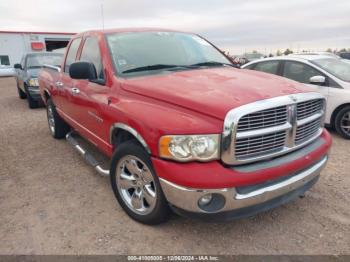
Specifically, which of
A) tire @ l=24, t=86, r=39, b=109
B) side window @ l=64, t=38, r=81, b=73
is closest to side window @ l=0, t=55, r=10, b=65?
tire @ l=24, t=86, r=39, b=109

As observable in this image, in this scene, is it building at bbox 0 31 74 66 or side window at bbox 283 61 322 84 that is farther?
building at bbox 0 31 74 66

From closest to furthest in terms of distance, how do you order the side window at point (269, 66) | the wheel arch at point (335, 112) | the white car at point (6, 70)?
1. the wheel arch at point (335, 112)
2. the side window at point (269, 66)
3. the white car at point (6, 70)

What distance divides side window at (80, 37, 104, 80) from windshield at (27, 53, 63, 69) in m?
6.42

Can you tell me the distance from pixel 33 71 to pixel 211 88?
28.0ft

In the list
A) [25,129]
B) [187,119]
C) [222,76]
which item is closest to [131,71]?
[222,76]

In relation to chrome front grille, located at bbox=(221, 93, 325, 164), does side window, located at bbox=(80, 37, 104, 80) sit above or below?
above

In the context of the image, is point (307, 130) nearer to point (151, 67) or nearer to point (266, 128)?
point (266, 128)

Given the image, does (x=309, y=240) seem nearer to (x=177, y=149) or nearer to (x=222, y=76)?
(x=177, y=149)

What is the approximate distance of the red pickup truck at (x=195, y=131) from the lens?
242cm

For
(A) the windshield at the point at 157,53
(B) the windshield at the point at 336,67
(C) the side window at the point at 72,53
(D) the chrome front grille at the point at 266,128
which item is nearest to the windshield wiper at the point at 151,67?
(A) the windshield at the point at 157,53

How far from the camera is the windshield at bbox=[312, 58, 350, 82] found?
20.2ft

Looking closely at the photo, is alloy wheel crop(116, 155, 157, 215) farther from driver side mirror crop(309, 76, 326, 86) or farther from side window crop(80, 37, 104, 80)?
driver side mirror crop(309, 76, 326, 86)

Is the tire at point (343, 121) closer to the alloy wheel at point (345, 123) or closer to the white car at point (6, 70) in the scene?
the alloy wheel at point (345, 123)

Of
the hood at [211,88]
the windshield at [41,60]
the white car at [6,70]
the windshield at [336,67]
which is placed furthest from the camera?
the white car at [6,70]
